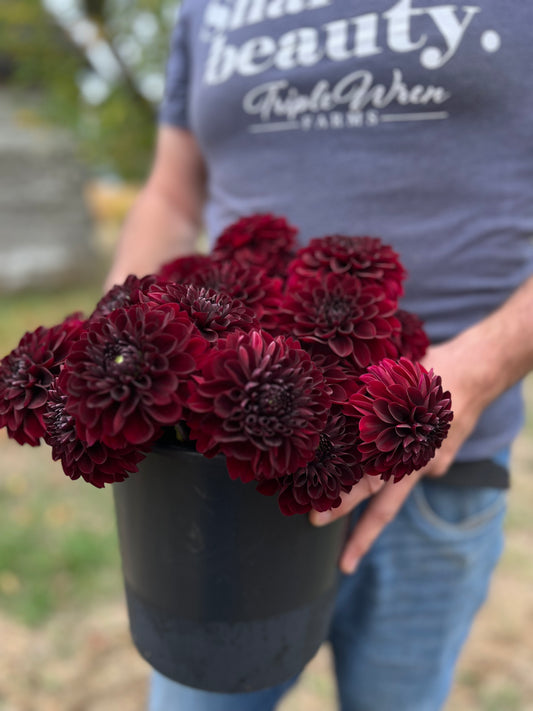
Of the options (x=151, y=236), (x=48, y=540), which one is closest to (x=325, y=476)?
(x=151, y=236)

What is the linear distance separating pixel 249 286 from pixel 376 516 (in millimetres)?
392

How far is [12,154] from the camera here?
22.3 ft

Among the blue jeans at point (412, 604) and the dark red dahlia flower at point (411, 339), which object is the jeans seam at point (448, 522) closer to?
the blue jeans at point (412, 604)

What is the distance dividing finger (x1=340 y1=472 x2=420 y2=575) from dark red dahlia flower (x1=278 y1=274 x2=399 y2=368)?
0.22 m

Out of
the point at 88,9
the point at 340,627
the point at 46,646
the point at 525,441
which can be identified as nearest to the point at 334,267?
the point at 340,627

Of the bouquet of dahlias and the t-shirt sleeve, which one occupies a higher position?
the t-shirt sleeve

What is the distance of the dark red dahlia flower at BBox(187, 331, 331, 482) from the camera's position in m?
0.67

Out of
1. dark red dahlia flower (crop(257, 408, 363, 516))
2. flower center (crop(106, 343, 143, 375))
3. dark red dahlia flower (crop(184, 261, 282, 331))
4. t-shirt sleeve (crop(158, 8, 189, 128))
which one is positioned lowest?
dark red dahlia flower (crop(257, 408, 363, 516))

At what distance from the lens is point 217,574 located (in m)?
0.87

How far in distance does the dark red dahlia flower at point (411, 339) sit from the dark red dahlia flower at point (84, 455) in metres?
0.37

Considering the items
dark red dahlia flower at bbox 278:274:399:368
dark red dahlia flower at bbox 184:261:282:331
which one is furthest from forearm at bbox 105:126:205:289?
dark red dahlia flower at bbox 278:274:399:368

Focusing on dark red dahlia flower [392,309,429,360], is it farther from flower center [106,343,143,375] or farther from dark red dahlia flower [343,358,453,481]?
flower center [106,343,143,375]

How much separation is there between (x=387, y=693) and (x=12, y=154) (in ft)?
21.8

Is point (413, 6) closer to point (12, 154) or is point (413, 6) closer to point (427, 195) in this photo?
point (427, 195)
